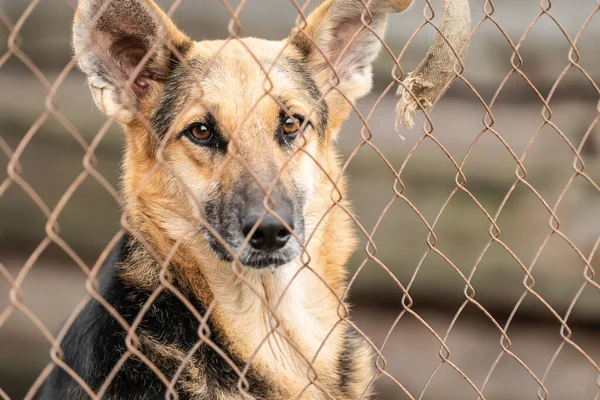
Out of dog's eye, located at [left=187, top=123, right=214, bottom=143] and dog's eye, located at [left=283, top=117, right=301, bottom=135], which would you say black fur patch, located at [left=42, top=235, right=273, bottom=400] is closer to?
dog's eye, located at [left=187, top=123, right=214, bottom=143]

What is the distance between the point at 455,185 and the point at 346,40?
2320mm

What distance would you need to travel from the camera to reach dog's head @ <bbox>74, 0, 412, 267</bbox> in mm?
2598

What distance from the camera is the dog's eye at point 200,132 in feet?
9.48

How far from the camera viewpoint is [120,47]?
2.81 metres

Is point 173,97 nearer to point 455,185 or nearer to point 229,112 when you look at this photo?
point 229,112

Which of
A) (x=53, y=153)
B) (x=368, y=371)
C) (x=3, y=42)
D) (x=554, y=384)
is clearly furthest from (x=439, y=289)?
(x=3, y=42)

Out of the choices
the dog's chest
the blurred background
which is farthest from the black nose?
the blurred background

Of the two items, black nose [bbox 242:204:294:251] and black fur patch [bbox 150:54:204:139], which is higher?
black fur patch [bbox 150:54:204:139]

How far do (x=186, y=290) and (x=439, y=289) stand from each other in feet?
9.62

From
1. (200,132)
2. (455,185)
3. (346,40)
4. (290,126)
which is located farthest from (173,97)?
(455,185)

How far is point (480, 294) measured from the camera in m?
5.14

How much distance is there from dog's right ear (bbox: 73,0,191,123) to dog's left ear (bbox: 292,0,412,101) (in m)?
0.66

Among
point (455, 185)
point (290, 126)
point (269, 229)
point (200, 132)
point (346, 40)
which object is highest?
point (455, 185)

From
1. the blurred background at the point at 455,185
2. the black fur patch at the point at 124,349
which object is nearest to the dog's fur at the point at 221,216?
the black fur patch at the point at 124,349
